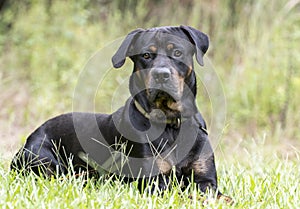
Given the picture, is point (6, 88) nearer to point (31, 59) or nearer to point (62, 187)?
point (31, 59)

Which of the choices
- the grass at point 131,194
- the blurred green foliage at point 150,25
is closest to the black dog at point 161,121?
the grass at point 131,194

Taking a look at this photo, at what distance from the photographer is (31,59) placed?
28.8 feet

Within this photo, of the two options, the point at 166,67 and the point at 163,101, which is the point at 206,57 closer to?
the point at 163,101

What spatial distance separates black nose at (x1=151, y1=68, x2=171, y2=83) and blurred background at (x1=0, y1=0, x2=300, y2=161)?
2668mm

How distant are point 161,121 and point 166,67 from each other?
419 mm

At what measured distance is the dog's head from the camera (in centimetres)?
416

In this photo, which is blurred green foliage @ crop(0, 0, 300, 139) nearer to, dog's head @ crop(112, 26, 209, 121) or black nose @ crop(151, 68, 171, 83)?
dog's head @ crop(112, 26, 209, 121)

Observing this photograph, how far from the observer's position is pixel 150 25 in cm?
882

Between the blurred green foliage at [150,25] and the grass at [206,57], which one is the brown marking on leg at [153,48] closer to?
the grass at [206,57]

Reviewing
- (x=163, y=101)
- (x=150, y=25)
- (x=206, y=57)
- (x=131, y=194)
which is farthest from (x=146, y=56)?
(x=150, y=25)

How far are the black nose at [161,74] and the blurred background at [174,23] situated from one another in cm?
267

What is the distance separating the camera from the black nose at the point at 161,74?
4.09 metres

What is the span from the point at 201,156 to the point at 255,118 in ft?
11.4

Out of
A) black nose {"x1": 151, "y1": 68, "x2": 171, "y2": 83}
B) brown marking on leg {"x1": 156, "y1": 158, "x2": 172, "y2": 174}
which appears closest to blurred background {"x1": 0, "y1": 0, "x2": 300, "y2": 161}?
brown marking on leg {"x1": 156, "y1": 158, "x2": 172, "y2": 174}
